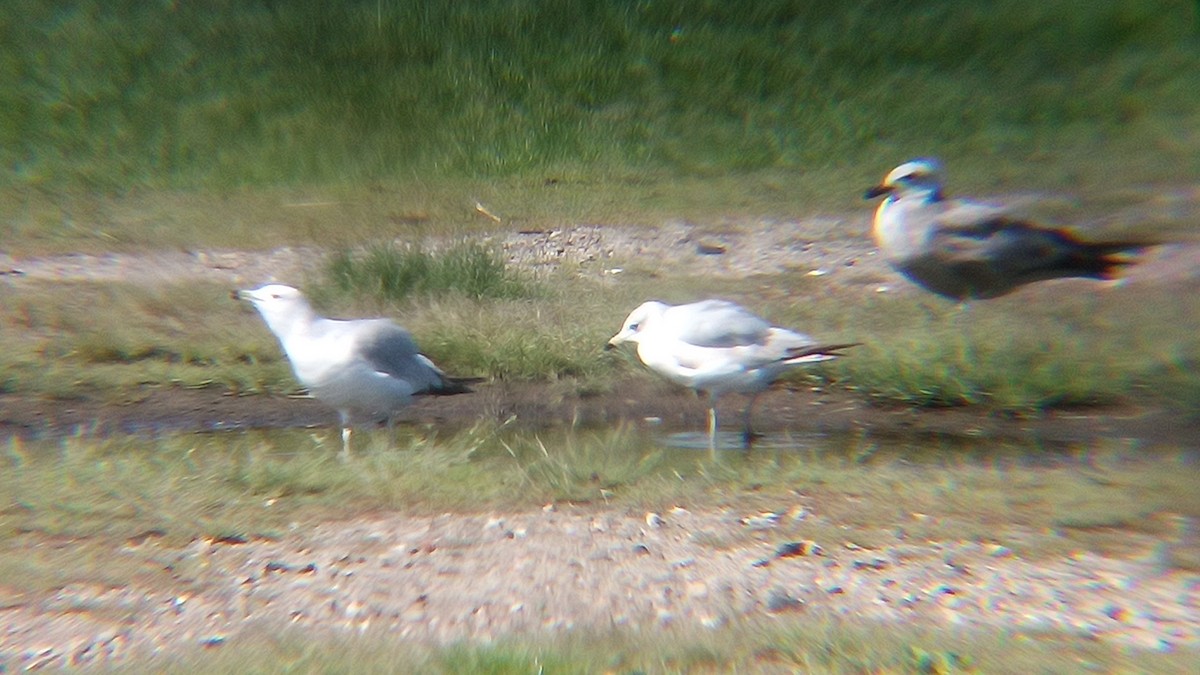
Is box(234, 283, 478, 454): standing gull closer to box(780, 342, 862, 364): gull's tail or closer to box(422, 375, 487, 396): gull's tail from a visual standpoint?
box(422, 375, 487, 396): gull's tail

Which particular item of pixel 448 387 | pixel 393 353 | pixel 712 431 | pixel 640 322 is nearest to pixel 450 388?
pixel 448 387

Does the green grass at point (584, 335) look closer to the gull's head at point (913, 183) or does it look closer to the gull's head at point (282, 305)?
the gull's head at point (913, 183)

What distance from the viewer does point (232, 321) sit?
24.6 ft

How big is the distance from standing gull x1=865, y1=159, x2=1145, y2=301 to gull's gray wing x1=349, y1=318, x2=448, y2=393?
297cm

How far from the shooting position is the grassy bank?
10633 mm

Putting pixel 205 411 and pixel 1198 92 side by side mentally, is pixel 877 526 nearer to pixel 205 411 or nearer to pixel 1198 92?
pixel 205 411

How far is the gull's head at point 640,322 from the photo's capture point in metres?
5.94

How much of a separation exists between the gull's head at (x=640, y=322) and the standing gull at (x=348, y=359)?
97 cm

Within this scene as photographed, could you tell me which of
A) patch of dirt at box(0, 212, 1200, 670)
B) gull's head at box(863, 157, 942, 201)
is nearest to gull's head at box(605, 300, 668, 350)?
patch of dirt at box(0, 212, 1200, 670)

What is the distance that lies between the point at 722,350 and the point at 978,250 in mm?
2270

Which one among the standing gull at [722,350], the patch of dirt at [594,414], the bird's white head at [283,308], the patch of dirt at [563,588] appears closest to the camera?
the patch of dirt at [563,588]

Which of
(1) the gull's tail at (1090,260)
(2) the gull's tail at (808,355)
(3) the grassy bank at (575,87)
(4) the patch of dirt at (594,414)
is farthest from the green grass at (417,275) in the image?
(1) the gull's tail at (1090,260)

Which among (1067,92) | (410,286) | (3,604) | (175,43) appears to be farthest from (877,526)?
(175,43)

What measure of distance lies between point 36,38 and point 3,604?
9.36 metres
